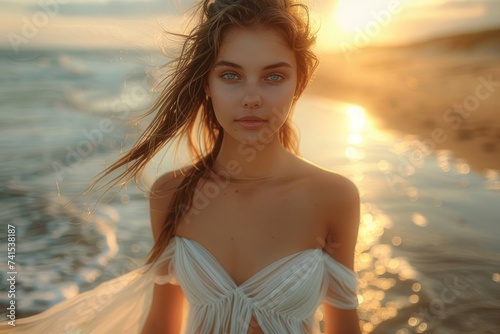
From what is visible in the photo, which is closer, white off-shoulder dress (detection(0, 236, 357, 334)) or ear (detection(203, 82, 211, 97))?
white off-shoulder dress (detection(0, 236, 357, 334))

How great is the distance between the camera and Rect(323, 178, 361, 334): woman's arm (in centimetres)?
301

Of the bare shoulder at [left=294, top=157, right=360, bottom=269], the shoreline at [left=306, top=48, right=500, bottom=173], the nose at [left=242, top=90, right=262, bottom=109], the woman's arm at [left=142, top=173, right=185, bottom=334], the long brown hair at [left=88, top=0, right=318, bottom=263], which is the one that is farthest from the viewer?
the shoreline at [left=306, top=48, right=500, bottom=173]

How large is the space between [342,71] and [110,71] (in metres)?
6.54

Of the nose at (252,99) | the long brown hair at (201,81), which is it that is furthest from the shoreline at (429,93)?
the nose at (252,99)

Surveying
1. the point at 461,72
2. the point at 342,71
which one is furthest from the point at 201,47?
Answer: the point at 342,71

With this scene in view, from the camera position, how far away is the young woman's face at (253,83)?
2809 millimetres

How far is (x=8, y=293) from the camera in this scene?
536 centimetres

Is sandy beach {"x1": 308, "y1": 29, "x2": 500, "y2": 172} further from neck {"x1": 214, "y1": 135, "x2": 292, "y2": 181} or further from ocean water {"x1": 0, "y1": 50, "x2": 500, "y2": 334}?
neck {"x1": 214, "y1": 135, "x2": 292, "y2": 181}

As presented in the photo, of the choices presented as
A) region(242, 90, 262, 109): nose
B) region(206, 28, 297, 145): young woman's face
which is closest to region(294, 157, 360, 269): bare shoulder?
region(206, 28, 297, 145): young woman's face

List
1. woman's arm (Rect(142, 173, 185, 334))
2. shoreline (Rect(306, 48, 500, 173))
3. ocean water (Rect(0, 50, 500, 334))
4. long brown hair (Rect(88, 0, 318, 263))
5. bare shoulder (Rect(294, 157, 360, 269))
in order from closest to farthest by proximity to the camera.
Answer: long brown hair (Rect(88, 0, 318, 263)), bare shoulder (Rect(294, 157, 360, 269)), woman's arm (Rect(142, 173, 185, 334)), ocean water (Rect(0, 50, 500, 334)), shoreline (Rect(306, 48, 500, 173))

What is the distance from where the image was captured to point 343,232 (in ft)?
9.98

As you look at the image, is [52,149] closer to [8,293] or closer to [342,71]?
[8,293]

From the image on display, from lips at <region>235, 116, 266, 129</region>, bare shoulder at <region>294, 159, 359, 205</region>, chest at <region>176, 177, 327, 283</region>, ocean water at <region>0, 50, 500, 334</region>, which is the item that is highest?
lips at <region>235, 116, 266, 129</region>

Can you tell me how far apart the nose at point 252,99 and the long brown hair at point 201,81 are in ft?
0.94
